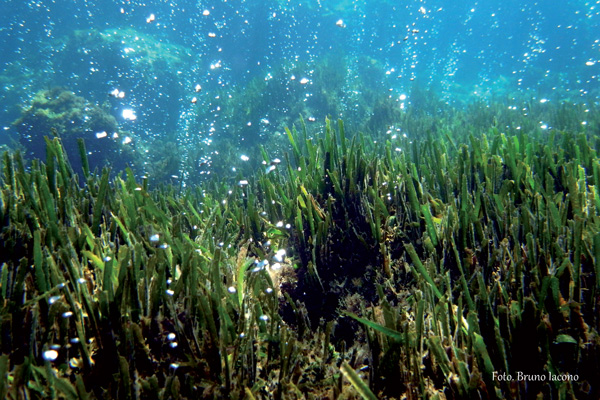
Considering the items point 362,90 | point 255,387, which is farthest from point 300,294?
point 362,90

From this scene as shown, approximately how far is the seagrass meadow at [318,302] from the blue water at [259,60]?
11684mm

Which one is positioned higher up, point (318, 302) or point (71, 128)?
point (71, 128)

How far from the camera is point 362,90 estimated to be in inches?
724

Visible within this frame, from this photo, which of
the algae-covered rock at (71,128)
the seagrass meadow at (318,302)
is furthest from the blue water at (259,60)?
the seagrass meadow at (318,302)

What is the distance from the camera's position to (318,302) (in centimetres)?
259

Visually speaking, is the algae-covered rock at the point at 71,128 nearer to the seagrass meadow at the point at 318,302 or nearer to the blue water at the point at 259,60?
the blue water at the point at 259,60

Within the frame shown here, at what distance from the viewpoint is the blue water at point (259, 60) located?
674 inches

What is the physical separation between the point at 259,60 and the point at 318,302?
2571cm

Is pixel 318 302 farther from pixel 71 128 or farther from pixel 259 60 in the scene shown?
pixel 259 60

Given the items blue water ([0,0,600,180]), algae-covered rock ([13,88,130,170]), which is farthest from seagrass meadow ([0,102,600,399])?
algae-covered rock ([13,88,130,170])

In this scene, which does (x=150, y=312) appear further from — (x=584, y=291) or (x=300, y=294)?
(x=584, y=291)

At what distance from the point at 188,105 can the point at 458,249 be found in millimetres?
20360

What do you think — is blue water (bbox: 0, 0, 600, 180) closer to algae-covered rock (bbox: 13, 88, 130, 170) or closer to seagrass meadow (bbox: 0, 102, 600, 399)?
algae-covered rock (bbox: 13, 88, 130, 170)

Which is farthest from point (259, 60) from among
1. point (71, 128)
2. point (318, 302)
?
point (318, 302)
